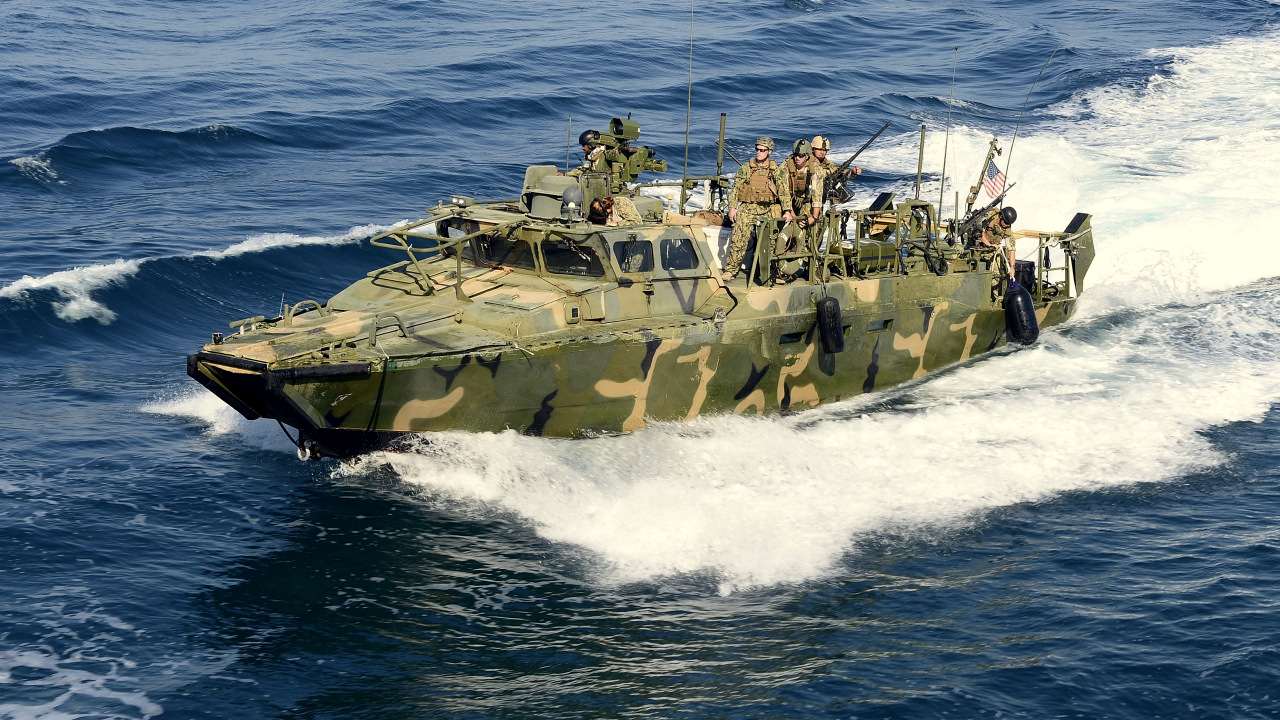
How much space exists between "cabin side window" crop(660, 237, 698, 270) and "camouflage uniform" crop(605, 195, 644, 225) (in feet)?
1.57

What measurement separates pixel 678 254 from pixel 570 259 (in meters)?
1.31

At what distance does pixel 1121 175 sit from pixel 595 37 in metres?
18.2

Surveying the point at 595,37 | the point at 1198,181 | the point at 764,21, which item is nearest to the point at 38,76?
the point at 595,37

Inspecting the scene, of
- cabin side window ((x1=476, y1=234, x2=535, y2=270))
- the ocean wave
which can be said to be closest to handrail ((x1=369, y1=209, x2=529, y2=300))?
cabin side window ((x1=476, y1=234, x2=535, y2=270))

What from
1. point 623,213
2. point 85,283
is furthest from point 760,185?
point 85,283

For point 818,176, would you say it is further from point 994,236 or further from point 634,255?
point 994,236

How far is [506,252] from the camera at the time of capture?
51.0 feet

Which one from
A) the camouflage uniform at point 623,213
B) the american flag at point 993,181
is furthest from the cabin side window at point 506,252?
the american flag at point 993,181

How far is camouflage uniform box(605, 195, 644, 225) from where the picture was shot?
608 inches

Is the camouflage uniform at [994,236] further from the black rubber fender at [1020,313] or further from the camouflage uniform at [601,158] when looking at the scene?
the camouflage uniform at [601,158]

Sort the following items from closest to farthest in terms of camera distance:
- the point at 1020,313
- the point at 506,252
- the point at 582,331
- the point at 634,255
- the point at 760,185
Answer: the point at 582,331, the point at 634,255, the point at 506,252, the point at 760,185, the point at 1020,313

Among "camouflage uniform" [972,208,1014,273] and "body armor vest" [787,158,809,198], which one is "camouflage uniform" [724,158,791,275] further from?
"camouflage uniform" [972,208,1014,273]

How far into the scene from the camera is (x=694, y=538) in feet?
42.5

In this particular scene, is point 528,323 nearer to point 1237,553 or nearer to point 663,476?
point 663,476
